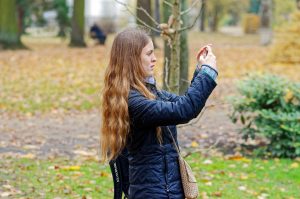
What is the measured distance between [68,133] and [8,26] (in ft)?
50.8

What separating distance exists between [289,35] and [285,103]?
13121 mm

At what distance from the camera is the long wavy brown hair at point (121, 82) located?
151 inches

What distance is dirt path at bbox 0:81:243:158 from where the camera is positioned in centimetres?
1002

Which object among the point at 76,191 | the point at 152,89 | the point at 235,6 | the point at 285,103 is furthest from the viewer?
the point at 235,6

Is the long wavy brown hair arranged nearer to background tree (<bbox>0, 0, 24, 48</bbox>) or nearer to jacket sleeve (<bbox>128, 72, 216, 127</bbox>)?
jacket sleeve (<bbox>128, 72, 216, 127</bbox>)

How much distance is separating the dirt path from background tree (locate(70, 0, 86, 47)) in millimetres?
15154

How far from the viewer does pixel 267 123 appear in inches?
364

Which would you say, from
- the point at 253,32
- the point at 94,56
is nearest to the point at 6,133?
the point at 94,56

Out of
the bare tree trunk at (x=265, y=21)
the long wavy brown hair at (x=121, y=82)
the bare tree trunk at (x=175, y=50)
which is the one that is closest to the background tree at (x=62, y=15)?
the bare tree trunk at (x=265, y=21)

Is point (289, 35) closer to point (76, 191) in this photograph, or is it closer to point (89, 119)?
point (89, 119)

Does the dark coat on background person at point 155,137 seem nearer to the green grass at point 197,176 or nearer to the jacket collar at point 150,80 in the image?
the jacket collar at point 150,80

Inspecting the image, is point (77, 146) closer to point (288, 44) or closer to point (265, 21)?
point (288, 44)

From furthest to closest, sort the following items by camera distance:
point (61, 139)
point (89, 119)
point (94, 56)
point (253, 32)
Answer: point (253, 32) < point (94, 56) < point (89, 119) < point (61, 139)

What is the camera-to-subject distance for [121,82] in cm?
Answer: 386
